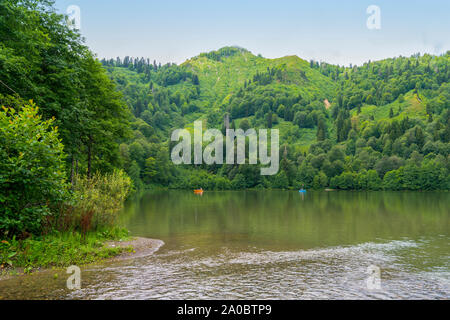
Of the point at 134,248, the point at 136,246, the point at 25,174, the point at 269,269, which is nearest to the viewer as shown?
the point at 25,174

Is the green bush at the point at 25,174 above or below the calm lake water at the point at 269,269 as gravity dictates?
above

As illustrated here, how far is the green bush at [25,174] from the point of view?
659 inches

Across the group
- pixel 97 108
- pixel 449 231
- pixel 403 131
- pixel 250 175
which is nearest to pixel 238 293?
pixel 449 231

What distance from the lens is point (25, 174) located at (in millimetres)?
16969

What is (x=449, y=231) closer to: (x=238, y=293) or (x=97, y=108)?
(x=238, y=293)

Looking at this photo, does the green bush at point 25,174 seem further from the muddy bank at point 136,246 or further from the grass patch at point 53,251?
the muddy bank at point 136,246

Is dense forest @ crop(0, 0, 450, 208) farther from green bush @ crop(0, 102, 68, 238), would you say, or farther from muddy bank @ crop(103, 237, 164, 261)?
muddy bank @ crop(103, 237, 164, 261)

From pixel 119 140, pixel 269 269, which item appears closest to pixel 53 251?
pixel 269 269

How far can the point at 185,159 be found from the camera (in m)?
178

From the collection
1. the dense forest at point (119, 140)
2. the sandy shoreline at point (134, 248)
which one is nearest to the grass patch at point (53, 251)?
the sandy shoreline at point (134, 248)

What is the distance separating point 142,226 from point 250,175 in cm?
12657

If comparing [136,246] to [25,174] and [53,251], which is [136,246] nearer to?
[53,251]

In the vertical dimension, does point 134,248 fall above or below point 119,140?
below

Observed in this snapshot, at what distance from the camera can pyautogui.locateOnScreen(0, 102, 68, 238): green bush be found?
16.7 m
